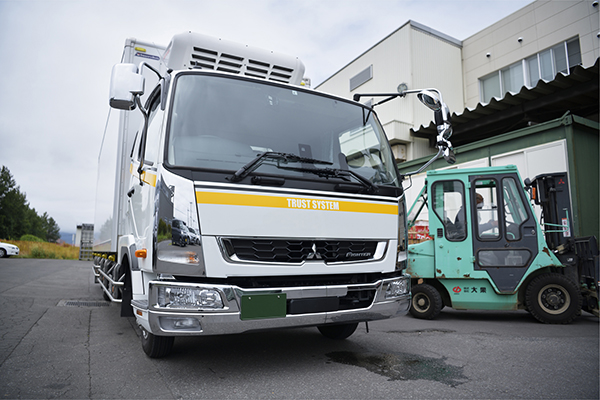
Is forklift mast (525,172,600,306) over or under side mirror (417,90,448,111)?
under

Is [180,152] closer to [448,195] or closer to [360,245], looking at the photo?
[360,245]

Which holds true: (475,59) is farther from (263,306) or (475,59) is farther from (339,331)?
(263,306)

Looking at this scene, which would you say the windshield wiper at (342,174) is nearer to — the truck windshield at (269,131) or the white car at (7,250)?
the truck windshield at (269,131)

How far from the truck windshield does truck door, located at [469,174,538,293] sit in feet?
9.77

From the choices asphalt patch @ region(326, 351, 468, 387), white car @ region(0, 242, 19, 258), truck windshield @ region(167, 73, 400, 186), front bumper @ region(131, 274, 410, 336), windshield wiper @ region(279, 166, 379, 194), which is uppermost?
truck windshield @ region(167, 73, 400, 186)

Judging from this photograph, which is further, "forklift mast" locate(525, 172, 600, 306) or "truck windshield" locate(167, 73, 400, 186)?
"forklift mast" locate(525, 172, 600, 306)

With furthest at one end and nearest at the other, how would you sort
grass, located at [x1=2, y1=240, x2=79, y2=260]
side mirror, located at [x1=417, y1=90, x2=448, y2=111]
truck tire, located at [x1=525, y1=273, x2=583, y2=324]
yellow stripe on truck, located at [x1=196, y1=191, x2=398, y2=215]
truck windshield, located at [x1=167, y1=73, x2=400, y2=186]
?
grass, located at [x1=2, y1=240, x2=79, y2=260] < truck tire, located at [x1=525, y1=273, x2=583, y2=324] < side mirror, located at [x1=417, y1=90, x2=448, y2=111] < truck windshield, located at [x1=167, y1=73, x2=400, y2=186] < yellow stripe on truck, located at [x1=196, y1=191, x2=398, y2=215]

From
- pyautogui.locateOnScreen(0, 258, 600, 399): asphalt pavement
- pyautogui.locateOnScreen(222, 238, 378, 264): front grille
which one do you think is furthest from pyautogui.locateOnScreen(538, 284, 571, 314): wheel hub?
pyautogui.locateOnScreen(222, 238, 378, 264): front grille

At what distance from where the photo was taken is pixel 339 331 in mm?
4535

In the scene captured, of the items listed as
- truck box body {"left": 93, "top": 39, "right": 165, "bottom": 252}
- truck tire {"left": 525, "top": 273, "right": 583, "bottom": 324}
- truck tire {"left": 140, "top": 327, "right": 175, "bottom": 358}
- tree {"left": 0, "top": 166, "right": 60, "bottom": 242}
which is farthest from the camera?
tree {"left": 0, "top": 166, "right": 60, "bottom": 242}

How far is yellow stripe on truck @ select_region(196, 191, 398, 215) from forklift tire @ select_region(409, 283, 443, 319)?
3178 mm

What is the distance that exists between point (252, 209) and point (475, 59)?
16387 millimetres

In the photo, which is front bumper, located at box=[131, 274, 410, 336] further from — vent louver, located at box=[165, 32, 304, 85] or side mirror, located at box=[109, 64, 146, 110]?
vent louver, located at box=[165, 32, 304, 85]

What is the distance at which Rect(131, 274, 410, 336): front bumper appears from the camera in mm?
2822
